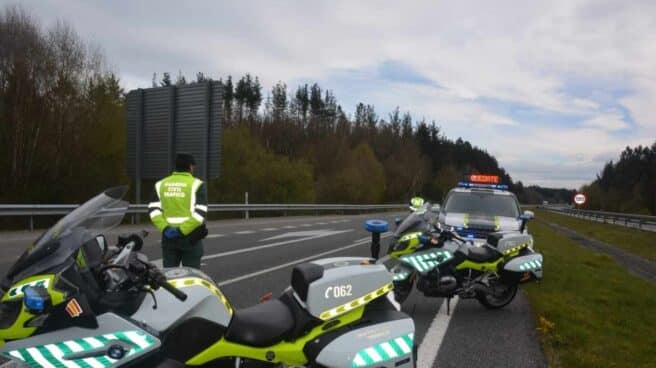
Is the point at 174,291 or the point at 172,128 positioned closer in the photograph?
the point at 174,291

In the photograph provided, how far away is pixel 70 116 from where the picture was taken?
25.5 metres

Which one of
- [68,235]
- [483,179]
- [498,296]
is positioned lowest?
[498,296]

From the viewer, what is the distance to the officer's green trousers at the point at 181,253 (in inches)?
236

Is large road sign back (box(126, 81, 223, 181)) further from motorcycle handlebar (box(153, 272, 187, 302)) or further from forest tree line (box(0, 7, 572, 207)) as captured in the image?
motorcycle handlebar (box(153, 272, 187, 302))

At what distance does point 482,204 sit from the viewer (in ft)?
40.0

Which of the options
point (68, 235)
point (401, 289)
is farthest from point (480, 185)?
point (68, 235)

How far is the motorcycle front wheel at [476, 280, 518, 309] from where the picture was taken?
24.8 ft

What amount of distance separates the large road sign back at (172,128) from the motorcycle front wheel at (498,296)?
1344 centimetres

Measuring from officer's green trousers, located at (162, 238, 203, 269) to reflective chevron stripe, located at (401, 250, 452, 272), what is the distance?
266 centimetres

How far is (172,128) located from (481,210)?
43.3 ft

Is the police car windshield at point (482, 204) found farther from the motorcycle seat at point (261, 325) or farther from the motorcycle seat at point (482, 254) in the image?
the motorcycle seat at point (261, 325)

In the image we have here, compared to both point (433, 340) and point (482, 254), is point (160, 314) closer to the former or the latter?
point (433, 340)

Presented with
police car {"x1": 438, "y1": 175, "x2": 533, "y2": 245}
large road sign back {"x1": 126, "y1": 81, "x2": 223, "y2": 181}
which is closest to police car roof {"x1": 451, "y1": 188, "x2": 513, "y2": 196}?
police car {"x1": 438, "y1": 175, "x2": 533, "y2": 245}

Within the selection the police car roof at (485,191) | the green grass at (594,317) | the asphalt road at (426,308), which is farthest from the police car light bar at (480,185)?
the asphalt road at (426,308)
